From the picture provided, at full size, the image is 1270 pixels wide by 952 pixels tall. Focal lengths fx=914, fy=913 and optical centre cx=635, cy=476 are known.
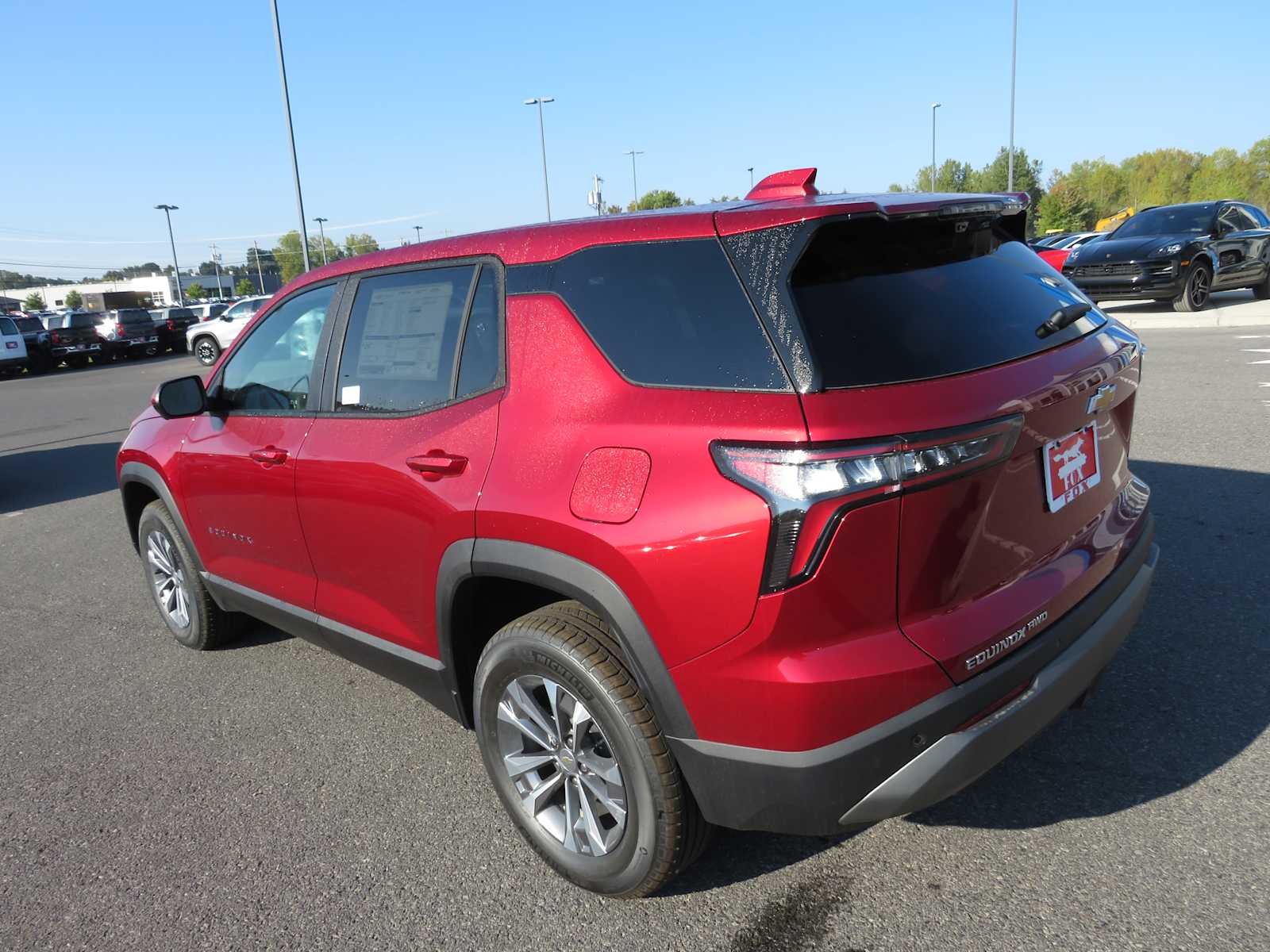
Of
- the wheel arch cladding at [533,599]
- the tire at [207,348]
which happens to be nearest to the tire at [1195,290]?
the wheel arch cladding at [533,599]

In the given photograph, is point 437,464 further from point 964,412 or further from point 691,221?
point 964,412

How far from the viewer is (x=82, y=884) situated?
276 cm

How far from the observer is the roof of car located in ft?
7.08

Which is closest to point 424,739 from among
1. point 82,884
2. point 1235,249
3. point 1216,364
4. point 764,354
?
point 82,884

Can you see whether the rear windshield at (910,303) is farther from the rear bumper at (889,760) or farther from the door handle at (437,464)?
the door handle at (437,464)

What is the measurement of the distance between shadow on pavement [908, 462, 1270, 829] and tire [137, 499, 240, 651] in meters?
3.30

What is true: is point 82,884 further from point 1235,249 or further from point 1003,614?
point 1235,249

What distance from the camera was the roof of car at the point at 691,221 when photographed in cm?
216

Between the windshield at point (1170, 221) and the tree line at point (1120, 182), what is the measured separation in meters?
56.1

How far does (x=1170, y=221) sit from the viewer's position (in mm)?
15203

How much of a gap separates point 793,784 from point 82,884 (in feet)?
7.28

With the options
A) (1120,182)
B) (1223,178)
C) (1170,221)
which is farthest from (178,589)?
(1120,182)

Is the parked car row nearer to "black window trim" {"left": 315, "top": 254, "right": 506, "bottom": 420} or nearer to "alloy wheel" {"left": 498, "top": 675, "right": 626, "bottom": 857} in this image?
"black window trim" {"left": 315, "top": 254, "right": 506, "bottom": 420}

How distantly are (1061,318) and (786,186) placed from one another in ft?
2.75
